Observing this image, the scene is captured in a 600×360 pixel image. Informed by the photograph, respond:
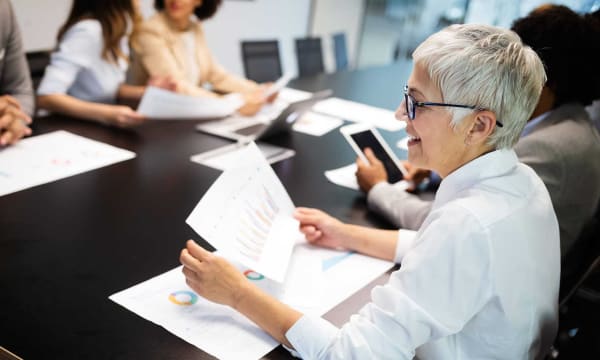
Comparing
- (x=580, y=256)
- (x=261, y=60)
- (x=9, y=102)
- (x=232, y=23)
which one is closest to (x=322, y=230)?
(x=580, y=256)

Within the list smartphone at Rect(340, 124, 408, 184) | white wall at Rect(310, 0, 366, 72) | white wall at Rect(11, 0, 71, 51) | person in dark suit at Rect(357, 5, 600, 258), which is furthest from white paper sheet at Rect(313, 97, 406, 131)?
white wall at Rect(310, 0, 366, 72)

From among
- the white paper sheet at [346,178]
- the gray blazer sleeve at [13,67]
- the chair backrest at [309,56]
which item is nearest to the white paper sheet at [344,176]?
the white paper sheet at [346,178]

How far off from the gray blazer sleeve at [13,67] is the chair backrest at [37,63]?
501 mm

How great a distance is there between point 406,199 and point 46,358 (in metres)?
1.01

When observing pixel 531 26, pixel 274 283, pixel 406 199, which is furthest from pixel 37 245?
pixel 531 26

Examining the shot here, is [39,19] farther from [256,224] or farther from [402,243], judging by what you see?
[402,243]

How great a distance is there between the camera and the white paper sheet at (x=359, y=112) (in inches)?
99.7

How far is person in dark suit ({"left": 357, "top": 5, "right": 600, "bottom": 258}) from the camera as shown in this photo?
147 cm

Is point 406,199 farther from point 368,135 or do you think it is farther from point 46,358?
point 46,358

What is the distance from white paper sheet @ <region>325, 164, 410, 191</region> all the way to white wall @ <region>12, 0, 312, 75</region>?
304 cm

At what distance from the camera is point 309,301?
1.14 meters

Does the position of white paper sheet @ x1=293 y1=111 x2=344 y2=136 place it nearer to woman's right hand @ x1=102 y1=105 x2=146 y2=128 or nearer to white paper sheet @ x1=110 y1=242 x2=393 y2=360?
woman's right hand @ x1=102 y1=105 x2=146 y2=128

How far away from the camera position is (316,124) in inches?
94.8

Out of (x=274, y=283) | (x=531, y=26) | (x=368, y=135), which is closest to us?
(x=274, y=283)
